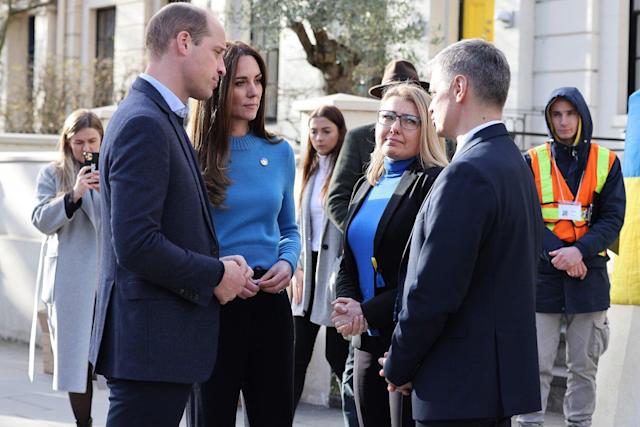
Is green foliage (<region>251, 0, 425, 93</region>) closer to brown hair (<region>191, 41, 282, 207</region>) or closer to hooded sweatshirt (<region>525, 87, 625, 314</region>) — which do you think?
hooded sweatshirt (<region>525, 87, 625, 314</region>)

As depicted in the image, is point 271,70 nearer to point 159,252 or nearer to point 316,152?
point 316,152

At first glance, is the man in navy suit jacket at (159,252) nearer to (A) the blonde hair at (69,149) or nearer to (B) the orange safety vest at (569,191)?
(A) the blonde hair at (69,149)

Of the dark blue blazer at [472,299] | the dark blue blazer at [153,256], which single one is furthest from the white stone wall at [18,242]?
the dark blue blazer at [472,299]

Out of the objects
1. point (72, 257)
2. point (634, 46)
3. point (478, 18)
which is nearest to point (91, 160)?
point (72, 257)

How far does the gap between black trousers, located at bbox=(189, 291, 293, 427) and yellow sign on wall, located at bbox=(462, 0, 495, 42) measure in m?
11.4

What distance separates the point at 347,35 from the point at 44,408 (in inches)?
331

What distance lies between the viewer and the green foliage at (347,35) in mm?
14773

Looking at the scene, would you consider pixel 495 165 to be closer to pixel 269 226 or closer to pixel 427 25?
pixel 269 226

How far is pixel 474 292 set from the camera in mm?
3543

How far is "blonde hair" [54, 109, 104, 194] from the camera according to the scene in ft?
22.1

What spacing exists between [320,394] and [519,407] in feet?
14.6

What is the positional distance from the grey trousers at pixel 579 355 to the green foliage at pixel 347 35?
860cm

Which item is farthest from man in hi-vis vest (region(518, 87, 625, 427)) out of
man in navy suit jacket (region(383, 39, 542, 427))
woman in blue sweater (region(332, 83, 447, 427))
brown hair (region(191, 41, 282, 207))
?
man in navy suit jacket (region(383, 39, 542, 427))

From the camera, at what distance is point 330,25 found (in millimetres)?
15227
